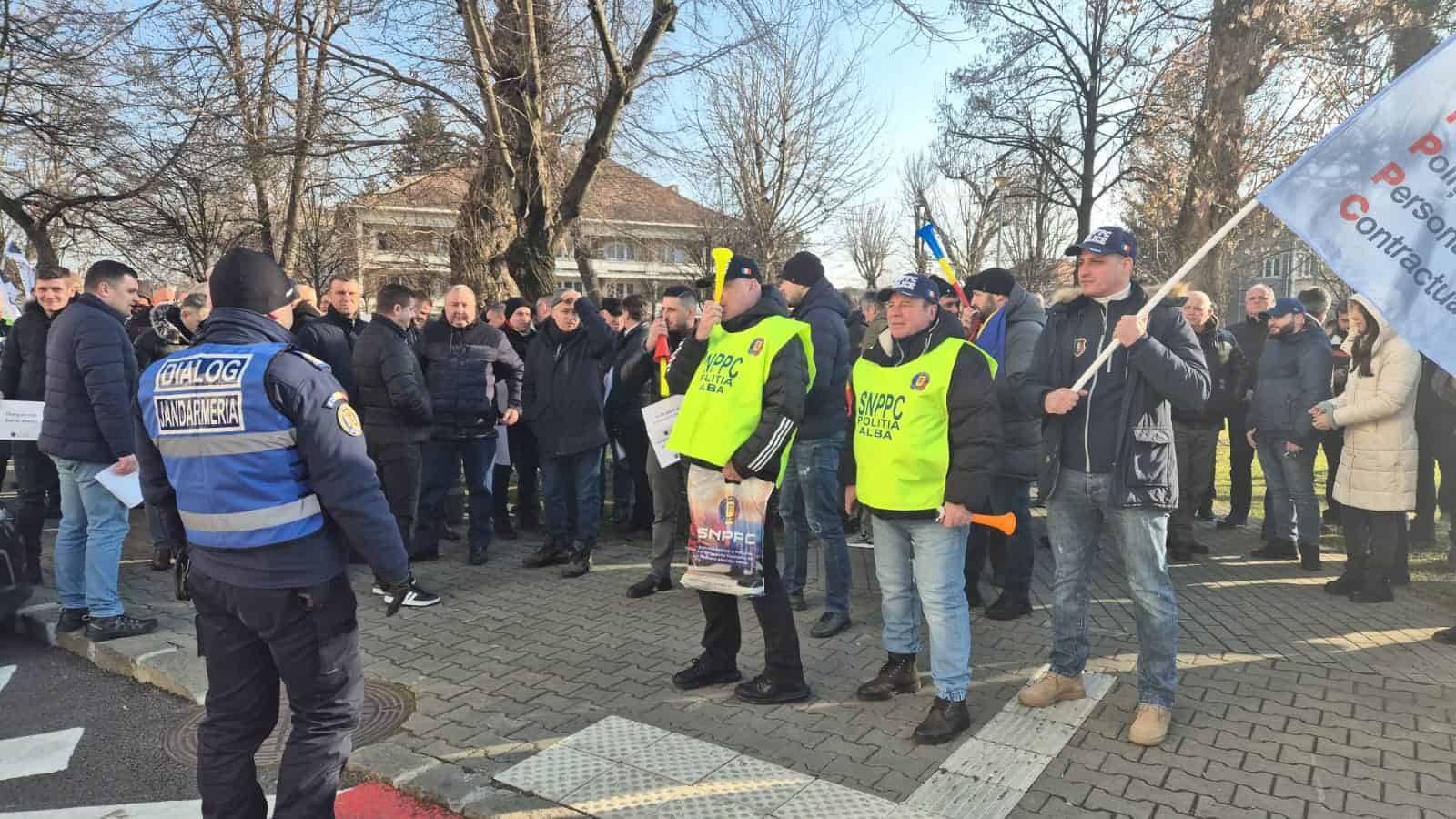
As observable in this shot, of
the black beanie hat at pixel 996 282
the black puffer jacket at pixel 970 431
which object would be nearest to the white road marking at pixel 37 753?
the black puffer jacket at pixel 970 431

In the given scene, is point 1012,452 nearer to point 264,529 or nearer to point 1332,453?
point 264,529

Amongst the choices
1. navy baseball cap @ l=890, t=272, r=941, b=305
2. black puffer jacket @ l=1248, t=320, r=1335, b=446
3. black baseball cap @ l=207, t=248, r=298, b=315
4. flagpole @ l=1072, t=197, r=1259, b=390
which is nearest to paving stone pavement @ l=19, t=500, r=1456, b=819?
black puffer jacket @ l=1248, t=320, r=1335, b=446

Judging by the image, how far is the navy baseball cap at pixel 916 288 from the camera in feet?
12.9

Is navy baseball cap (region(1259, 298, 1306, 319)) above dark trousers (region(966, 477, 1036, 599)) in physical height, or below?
above

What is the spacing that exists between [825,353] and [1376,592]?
4.09m

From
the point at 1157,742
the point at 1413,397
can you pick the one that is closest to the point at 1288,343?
the point at 1413,397

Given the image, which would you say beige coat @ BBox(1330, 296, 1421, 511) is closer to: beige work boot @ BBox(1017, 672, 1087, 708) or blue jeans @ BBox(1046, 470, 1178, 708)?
blue jeans @ BBox(1046, 470, 1178, 708)

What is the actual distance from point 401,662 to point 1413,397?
22.0 feet

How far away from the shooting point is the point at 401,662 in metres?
4.95

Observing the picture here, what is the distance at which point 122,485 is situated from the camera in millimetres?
5242

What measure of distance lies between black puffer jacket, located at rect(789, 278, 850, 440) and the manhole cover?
2703 mm

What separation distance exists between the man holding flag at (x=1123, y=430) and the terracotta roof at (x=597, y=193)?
30.3ft

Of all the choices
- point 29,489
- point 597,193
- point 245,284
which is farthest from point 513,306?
point 597,193

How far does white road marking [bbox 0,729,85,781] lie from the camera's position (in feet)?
12.8
